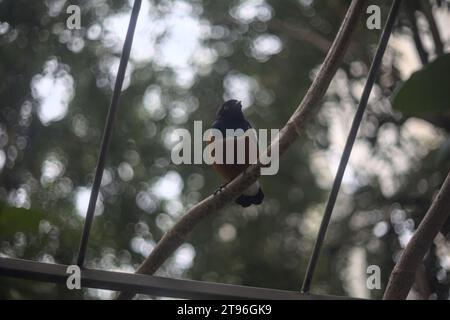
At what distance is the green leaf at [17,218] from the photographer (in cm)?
160

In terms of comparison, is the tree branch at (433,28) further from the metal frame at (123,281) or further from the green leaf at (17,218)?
the green leaf at (17,218)

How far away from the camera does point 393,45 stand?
350 cm

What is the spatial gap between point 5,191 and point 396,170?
220 cm

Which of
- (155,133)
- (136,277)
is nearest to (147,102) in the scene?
(155,133)

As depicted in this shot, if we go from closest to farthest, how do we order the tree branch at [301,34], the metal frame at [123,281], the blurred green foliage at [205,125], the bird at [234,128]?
the metal frame at [123,281], the bird at [234,128], the blurred green foliage at [205,125], the tree branch at [301,34]

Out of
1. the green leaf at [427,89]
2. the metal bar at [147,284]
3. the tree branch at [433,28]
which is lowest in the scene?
the metal bar at [147,284]

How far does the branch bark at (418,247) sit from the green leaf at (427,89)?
10.0 inches

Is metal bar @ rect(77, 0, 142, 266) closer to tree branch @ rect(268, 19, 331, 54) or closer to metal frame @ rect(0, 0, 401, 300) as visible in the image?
metal frame @ rect(0, 0, 401, 300)

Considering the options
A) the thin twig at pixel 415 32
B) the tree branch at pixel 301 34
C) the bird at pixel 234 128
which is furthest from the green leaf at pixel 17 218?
the thin twig at pixel 415 32

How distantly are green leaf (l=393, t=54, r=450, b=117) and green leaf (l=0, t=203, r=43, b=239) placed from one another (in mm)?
1031

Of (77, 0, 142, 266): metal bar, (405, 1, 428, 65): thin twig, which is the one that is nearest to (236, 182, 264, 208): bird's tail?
(77, 0, 142, 266): metal bar

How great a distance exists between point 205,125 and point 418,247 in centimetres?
184

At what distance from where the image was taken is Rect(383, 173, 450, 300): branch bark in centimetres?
146
